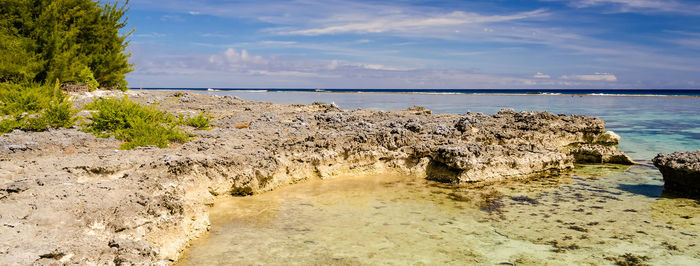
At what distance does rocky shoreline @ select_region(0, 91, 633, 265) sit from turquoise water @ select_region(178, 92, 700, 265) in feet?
1.20

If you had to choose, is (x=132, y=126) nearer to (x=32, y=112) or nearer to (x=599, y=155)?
(x=32, y=112)

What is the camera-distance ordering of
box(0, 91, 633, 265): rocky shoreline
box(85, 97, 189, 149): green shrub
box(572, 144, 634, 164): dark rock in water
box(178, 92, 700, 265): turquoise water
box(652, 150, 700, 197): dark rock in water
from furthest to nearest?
box(572, 144, 634, 164): dark rock in water, box(85, 97, 189, 149): green shrub, box(652, 150, 700, 197): dark rock in water, box(178, 92, 700, 265): turquoise water, box(0, 91, 633, 265): rocky shoreline

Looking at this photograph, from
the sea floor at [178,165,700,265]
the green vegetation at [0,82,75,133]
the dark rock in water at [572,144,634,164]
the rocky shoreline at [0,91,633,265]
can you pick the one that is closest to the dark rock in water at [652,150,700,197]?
the sea floor at [178,165,700,265]

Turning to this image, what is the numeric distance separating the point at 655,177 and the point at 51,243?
11308 mm

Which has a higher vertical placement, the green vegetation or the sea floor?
the green vegetation

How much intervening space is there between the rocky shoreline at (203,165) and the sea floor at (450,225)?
0.42 meters

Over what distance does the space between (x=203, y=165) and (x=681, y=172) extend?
29.3 ft

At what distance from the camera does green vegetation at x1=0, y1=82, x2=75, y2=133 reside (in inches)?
306

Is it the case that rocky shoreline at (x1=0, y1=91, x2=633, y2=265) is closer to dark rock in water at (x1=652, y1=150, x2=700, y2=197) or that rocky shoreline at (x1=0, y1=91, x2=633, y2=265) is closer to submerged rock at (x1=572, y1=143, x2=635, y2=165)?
submerged rock at (x1=572, y1=143, x2=635, y2=165)

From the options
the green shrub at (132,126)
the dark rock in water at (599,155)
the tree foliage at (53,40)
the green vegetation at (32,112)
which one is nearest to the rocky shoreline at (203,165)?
the dark rock in water at (599,155)

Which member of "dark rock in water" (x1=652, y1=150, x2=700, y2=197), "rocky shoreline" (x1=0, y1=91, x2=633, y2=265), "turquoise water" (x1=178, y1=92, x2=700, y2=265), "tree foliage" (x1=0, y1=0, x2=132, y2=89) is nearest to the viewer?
"rocky shoreline" (x1=0, y1=91, x2=633, y2=265)

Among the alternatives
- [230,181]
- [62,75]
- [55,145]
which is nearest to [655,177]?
[230,181]

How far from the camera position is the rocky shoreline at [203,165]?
13.2 feet

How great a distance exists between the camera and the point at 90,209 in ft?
14.3
